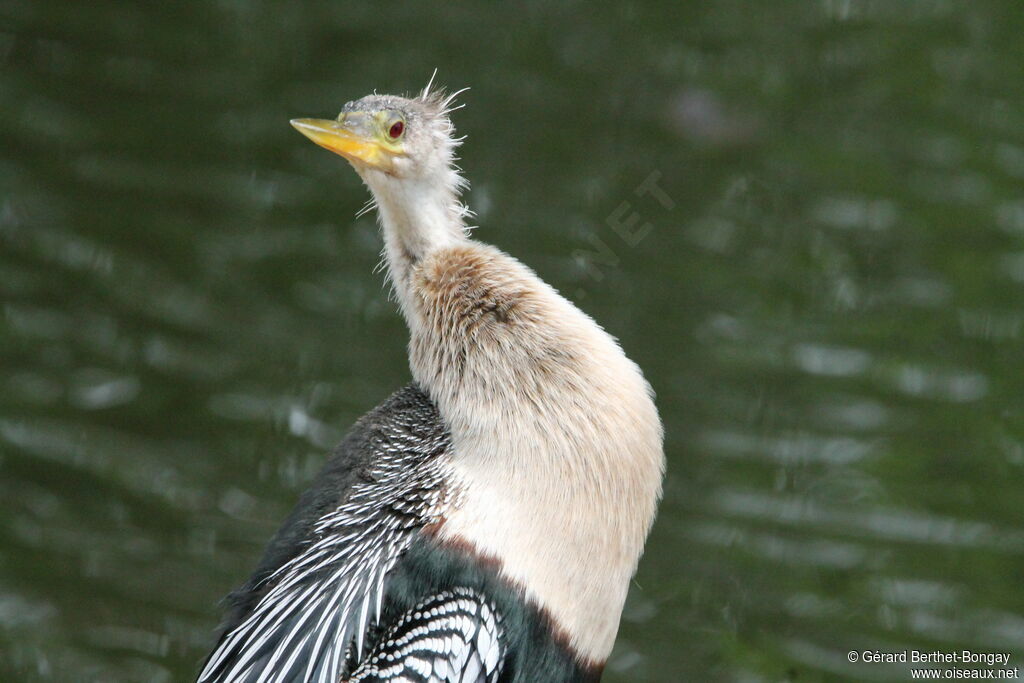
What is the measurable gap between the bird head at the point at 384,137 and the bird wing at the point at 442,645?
1077mm

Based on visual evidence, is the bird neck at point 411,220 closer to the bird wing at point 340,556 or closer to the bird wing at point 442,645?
the bird wing at point 340,556

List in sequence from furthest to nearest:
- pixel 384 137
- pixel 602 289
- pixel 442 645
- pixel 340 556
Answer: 1. pixel 602 289
2. pixel 384 137
3. pixel 340 556
4. pixel 442 645

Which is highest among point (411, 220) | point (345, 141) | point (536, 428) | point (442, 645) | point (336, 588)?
point (345, 141)

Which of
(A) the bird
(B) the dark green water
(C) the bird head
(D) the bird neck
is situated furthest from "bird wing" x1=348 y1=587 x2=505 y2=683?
(B) the dark green water

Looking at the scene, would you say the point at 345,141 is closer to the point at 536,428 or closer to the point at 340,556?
the point at 536,428

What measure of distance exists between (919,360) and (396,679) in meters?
4.10

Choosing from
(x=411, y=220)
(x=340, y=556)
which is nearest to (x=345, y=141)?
(x=411, y=220)

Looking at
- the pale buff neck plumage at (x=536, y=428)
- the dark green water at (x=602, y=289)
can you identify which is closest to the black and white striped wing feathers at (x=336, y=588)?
the pale buff neck plumage at (x=536, y=428)

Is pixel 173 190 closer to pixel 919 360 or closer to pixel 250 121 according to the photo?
pixel 250 121

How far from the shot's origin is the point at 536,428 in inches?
138

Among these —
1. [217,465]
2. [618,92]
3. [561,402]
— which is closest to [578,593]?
[561,402]

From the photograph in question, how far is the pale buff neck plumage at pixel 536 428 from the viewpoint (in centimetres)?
346

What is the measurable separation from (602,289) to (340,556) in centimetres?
384

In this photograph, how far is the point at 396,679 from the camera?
3.46m
